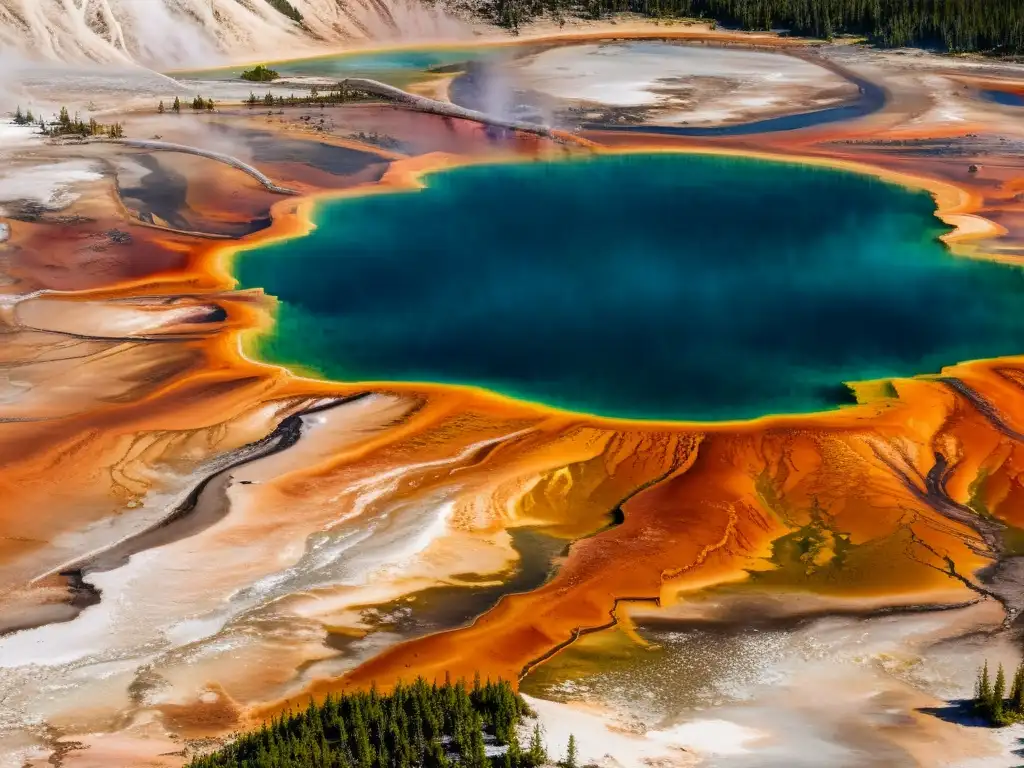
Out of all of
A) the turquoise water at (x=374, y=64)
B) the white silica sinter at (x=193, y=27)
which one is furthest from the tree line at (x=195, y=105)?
the white silica sinter at (x=193, y=27)

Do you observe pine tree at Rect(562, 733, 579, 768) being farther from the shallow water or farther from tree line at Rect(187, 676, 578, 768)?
the shallow water

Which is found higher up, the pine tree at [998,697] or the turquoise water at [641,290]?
the turquoise water at [641,290]

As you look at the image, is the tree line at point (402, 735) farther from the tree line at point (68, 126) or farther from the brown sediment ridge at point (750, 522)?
the tree line at point (68, 126)

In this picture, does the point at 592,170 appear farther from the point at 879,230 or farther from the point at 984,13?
the point at 984,13

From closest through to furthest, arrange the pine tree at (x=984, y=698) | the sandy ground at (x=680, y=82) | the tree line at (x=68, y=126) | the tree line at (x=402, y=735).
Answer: the tree line at (x=402, y=735)
the pine tree at (x=984, y=698)
the tree line at (x=68, y=126)
the sandy ground at (x=680, y=82)

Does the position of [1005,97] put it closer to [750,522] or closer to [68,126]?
[68,126]

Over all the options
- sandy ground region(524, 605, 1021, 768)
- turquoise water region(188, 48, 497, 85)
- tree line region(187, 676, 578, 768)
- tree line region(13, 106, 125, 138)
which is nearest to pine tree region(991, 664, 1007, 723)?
sandy ground region(524, 605, 1021, 768)

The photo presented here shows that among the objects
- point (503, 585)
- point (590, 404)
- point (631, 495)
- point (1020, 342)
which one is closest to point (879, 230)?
point (1020, 342)

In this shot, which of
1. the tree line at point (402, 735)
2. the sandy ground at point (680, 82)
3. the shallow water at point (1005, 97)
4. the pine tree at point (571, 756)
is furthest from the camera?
the shallow water at point (1005, 97)
